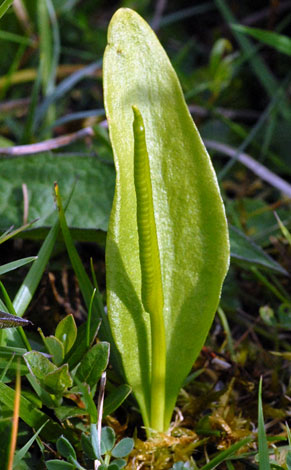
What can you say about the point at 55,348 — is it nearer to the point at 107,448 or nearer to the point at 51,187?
the point at 107,448

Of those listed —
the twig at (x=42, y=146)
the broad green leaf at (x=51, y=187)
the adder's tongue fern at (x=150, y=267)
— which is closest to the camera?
the adder's tongue fern at (x=150, y=267)

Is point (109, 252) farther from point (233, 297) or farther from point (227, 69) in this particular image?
point (227, 69)

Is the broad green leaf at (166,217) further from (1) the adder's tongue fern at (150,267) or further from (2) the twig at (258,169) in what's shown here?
(2) the twig at (258,169)

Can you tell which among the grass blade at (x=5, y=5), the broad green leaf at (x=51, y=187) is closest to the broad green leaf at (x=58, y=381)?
the broad green leaf at (x=51, y=187)

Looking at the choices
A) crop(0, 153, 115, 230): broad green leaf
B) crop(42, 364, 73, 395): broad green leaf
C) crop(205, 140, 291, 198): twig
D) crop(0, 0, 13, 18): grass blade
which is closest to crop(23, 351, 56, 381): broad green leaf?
crop(42, 364, 73, 395): broad green leaf

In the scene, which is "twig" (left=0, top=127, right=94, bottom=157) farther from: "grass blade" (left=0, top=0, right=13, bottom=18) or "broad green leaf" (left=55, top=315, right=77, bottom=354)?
"broad green leaf" (left=55, top=315, right=77, bottom=354)

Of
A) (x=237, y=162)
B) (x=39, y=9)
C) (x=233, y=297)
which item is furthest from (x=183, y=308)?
(x=39, y=9)
